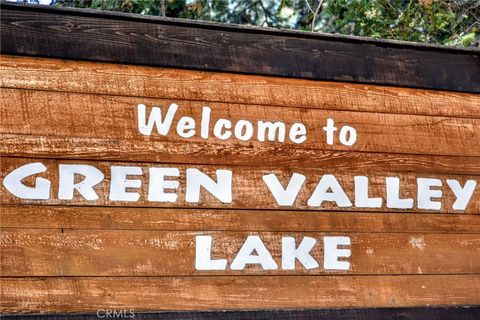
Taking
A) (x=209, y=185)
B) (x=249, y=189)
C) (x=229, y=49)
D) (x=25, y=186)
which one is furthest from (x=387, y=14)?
(x=25, y=186)

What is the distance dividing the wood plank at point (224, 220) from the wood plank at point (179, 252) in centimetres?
3

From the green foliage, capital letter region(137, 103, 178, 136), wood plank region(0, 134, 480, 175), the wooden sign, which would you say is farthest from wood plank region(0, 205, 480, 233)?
the green foliage

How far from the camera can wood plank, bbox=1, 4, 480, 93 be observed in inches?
135

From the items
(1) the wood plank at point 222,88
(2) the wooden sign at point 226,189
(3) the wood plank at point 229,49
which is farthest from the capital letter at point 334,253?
(3) the wood plank at point 229,49

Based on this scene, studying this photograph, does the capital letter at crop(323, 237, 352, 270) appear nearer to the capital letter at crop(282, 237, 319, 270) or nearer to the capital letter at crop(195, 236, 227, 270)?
the capital letter at crop(282, 237, 319, 270)

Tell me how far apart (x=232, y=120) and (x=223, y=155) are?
0.16 m

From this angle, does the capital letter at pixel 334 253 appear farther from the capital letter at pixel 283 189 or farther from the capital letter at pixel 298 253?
the capital letter at pixel 283 189

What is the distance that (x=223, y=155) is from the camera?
3.67m

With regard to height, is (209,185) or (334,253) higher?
(209,185)

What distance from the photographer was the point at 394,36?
695 cm

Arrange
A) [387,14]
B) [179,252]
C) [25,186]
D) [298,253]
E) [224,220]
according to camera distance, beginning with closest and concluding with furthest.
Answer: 1. [25,186]
2. [179,252]
3. [224,220]
4. [298,253]
5. [387,14]

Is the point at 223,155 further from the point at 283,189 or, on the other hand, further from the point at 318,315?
the point at 318,315

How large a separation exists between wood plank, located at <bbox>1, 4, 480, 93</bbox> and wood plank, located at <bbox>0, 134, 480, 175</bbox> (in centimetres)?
35

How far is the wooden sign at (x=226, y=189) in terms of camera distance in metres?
3.34
